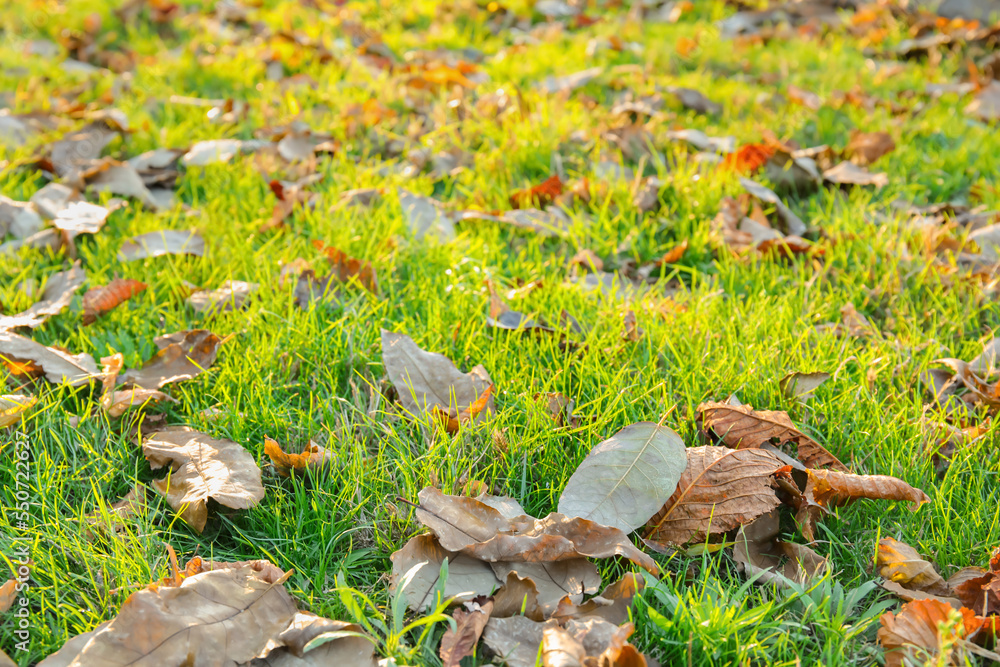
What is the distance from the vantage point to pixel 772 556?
1497mm

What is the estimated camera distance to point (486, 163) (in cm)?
307

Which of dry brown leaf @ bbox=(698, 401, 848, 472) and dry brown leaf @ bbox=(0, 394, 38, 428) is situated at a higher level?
dry brown leaf @ bbox=(0, 394, 38, 428)

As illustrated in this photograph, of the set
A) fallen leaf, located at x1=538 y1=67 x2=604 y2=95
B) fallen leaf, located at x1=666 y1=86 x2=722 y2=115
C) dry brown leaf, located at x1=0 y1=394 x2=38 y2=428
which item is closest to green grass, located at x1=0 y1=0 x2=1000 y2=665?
dry brown leaf, located at x1=0 y1=394 x2=38 y2=428

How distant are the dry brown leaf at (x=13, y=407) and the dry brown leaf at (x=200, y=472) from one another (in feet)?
0.96

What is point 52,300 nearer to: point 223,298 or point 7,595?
point 223,298

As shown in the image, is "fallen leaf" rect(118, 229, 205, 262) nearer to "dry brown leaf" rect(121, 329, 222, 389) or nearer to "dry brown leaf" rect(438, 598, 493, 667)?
"dry brown leaf" rect(121, 329, 222, 389)

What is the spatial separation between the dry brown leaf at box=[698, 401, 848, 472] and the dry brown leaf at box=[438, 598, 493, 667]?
0.71m

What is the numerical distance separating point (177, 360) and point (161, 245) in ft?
2.18

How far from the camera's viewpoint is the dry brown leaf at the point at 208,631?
1.16m

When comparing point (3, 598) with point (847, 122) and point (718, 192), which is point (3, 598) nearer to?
point (718, 192)

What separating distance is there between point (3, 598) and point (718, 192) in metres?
2.50

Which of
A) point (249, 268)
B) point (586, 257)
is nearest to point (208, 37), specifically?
point (249, 268)

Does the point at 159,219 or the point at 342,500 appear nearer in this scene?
the point at 342,500

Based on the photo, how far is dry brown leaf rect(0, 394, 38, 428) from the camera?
1.63m
